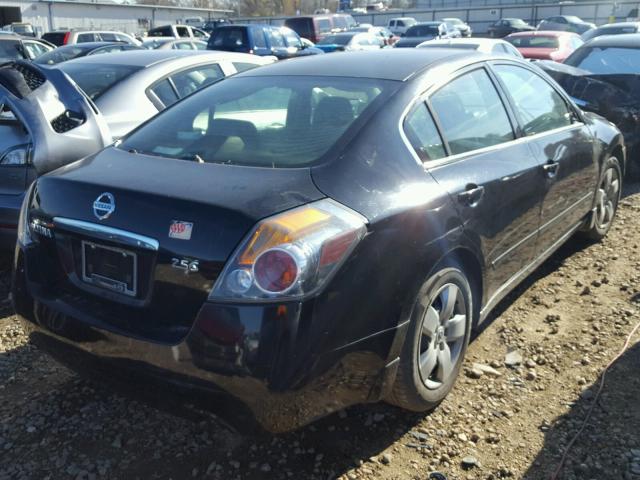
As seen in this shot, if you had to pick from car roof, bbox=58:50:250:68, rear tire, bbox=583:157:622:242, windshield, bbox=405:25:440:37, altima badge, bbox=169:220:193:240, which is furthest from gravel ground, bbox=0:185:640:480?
windshield, bbox=405:25:440:37

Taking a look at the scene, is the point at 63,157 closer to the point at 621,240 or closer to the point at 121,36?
the point at 621,240

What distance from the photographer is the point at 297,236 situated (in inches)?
84.8

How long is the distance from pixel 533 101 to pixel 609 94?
11.3 feet

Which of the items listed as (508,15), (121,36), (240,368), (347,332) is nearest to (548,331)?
(347,332)

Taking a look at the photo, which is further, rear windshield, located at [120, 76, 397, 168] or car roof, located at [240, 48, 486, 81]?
car roof, located at [240, 48, 486, 81]

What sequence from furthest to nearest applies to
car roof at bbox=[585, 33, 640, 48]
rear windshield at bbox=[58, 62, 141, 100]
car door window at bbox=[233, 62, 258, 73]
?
car roof at bbox=[585, 33, 640, 48]
car door window at bbox=[233, 62, 258, 73]
rear windshield at bbox=[58, 62, 141, 100]

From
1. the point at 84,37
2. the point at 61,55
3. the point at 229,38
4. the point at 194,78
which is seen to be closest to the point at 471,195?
the point at 194,78

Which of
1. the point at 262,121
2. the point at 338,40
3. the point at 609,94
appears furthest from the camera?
the point at 338,40

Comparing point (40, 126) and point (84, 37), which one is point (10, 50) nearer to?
point (84, 37)

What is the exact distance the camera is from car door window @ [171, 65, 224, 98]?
5.67 meters

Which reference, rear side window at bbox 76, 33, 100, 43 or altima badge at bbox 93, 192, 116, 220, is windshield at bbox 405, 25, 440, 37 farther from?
altima badge at bbox 93, 192, 116, 220

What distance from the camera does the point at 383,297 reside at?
239cm

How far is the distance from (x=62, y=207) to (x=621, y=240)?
4.48 metres

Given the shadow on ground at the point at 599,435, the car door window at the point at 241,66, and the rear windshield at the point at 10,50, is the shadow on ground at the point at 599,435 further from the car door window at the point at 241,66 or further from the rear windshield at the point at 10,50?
the rear windshield at the point at 10,50
